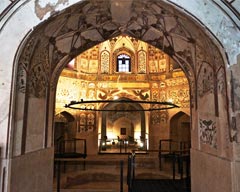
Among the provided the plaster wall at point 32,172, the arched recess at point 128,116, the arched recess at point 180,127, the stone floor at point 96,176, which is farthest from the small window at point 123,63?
the plaster wall at point 32,172

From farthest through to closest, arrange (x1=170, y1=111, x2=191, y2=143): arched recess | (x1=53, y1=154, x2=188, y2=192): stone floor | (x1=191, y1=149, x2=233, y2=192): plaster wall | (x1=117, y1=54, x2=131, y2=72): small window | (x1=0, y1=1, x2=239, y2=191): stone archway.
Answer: (x1=117, y1=54, x2=131, y2=72): small window
(x1=170, y1=111, x2=191, y2=143): arched recess
(x1=53, y1=154, x2=188, y2=192): stone floor
(x1=0, y1=1, x2=239, y2=191): stone archway
(x1=191, y1=149, x2=233, y2=192): plaster wall

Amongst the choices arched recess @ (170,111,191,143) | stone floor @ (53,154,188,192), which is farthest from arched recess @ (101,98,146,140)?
stone floor @ (53,154,188,192)

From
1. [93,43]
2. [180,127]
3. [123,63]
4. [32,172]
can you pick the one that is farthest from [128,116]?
[32,172]

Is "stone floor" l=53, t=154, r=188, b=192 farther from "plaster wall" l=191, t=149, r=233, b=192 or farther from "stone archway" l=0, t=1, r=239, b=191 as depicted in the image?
"stone archway" l=0, t=1, r=239, b=191

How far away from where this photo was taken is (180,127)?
480 inches

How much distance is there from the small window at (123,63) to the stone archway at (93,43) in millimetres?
8010

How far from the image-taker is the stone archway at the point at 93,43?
3.44m

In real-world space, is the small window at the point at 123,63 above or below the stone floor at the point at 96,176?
above

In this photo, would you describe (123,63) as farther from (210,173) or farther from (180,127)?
(210,173)

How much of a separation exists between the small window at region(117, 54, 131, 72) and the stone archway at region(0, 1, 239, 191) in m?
8.01

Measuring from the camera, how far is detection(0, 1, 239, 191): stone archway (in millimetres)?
3439

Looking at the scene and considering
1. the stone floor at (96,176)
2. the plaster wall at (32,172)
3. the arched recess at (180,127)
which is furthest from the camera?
the arched recess at (180,127)

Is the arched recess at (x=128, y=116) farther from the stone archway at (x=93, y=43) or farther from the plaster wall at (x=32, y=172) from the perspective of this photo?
the plaster wall at (x=32, y=172)

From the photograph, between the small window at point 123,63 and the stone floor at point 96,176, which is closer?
the stone floor at point 96,176
